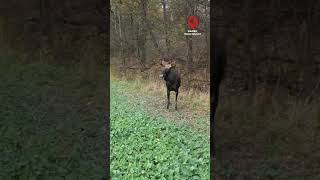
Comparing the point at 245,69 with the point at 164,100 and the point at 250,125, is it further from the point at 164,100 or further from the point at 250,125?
the point at 164,100

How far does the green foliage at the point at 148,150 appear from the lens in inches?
126

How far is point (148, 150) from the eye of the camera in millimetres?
3252

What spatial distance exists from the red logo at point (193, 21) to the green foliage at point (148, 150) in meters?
0.80

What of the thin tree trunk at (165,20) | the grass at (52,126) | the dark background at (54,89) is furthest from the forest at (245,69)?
the grass at (52,126)

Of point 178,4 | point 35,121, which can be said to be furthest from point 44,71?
point 178,4

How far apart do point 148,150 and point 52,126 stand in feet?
4.38

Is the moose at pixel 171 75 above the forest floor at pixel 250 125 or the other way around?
above

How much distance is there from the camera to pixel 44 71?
4562mm

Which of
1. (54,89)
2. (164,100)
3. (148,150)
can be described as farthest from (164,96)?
(54,89)

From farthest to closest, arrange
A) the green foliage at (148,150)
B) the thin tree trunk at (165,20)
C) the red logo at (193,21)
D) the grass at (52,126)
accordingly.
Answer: the grass at (52,126), the green foliage at (148,150), the thin tree trunk at (165,20), the red logo at (193,21)

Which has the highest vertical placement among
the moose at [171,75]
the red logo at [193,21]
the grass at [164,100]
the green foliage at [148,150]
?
the red logo at [193,21]

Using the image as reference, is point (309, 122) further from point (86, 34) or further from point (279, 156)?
point (86, 34)

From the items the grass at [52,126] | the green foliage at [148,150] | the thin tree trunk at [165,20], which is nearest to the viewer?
the thin tree trunk at [165,20]

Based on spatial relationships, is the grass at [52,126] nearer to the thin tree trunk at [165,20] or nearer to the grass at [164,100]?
the grass at [164,100]
